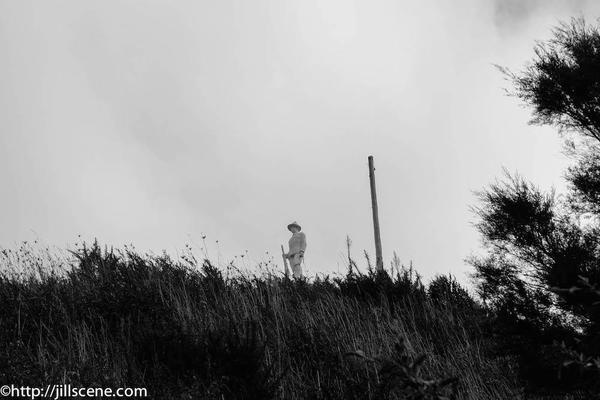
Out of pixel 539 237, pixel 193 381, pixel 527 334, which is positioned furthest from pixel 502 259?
pixel 193 381

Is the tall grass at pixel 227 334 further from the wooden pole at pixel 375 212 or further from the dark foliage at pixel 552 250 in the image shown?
the wooden pole at pixel 375 212

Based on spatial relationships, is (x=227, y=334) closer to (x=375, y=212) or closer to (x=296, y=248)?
(x=296, y=248)

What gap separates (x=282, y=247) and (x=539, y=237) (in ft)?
31.1

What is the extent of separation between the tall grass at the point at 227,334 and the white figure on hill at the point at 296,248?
493cm

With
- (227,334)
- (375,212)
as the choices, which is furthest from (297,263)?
(227,334)

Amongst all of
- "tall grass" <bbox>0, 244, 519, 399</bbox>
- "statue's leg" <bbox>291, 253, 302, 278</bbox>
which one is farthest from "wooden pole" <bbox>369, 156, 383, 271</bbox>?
"tall grass" <bbox>0, 244, 519, 399</bbox>

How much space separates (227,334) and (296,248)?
8.49 metres

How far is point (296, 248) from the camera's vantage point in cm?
1322

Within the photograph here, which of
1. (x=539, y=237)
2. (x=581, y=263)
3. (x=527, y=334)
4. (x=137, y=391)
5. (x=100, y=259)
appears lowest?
(x=137, y=391)

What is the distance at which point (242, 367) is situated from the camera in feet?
14.2

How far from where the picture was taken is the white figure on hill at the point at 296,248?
43.2 ft

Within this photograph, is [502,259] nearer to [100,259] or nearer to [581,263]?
[581,263]

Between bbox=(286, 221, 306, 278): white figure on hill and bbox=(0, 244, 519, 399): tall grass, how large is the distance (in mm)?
4925

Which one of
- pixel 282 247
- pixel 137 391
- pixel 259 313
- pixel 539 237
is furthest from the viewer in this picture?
pixel 282 247
